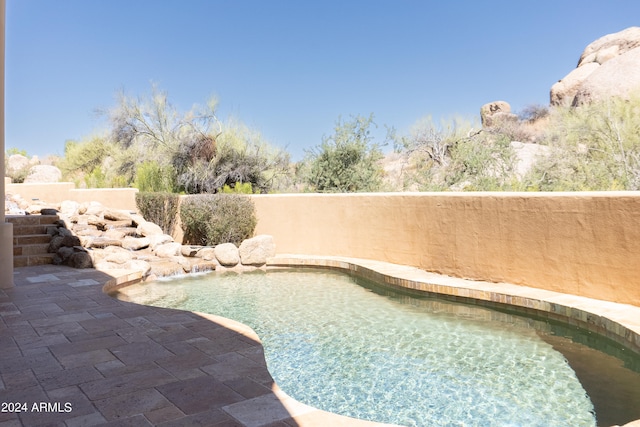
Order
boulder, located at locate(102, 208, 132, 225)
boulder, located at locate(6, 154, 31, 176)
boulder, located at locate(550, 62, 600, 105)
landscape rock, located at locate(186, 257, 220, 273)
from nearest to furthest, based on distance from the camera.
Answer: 1. landscape rock, located at locate(186, 257, 220, 273)
2. boulder, located at locate(102, 208, 132, 225)
3. boulder, located at locate(6, 154, 31, 176)
4. boulder, located at locate(550, 62, 600, 105)

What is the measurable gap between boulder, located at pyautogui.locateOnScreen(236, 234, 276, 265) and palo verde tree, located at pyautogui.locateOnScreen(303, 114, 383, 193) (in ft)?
11.7

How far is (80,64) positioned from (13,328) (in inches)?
834

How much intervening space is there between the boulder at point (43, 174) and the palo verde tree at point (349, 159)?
18.0 metres

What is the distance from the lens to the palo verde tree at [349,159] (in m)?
12.4

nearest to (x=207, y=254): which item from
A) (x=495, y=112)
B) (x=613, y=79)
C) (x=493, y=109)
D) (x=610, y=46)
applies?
(x=613, y=79)

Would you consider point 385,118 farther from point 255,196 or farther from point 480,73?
point 480,73

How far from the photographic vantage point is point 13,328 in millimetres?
4258

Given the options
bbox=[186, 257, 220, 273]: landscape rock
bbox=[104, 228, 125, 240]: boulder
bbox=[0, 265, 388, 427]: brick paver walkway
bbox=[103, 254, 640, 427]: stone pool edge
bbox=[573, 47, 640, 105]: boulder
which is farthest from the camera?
bbox=[573, 47, 640, 105]: boulder

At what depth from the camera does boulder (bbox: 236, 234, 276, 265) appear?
9.31 m

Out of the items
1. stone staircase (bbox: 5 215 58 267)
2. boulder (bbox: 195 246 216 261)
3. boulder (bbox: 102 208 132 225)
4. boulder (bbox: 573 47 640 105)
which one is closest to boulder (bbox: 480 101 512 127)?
boulder (bbox: 573 47 640 105)

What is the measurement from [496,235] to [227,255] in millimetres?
5244

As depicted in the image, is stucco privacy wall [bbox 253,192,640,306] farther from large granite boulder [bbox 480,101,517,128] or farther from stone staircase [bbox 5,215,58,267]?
large granite boulder [bbox 480,101,517,128]

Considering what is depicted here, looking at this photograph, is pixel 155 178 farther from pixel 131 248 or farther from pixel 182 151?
pixel 131 248

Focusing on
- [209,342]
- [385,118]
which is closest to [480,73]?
[385,118]
